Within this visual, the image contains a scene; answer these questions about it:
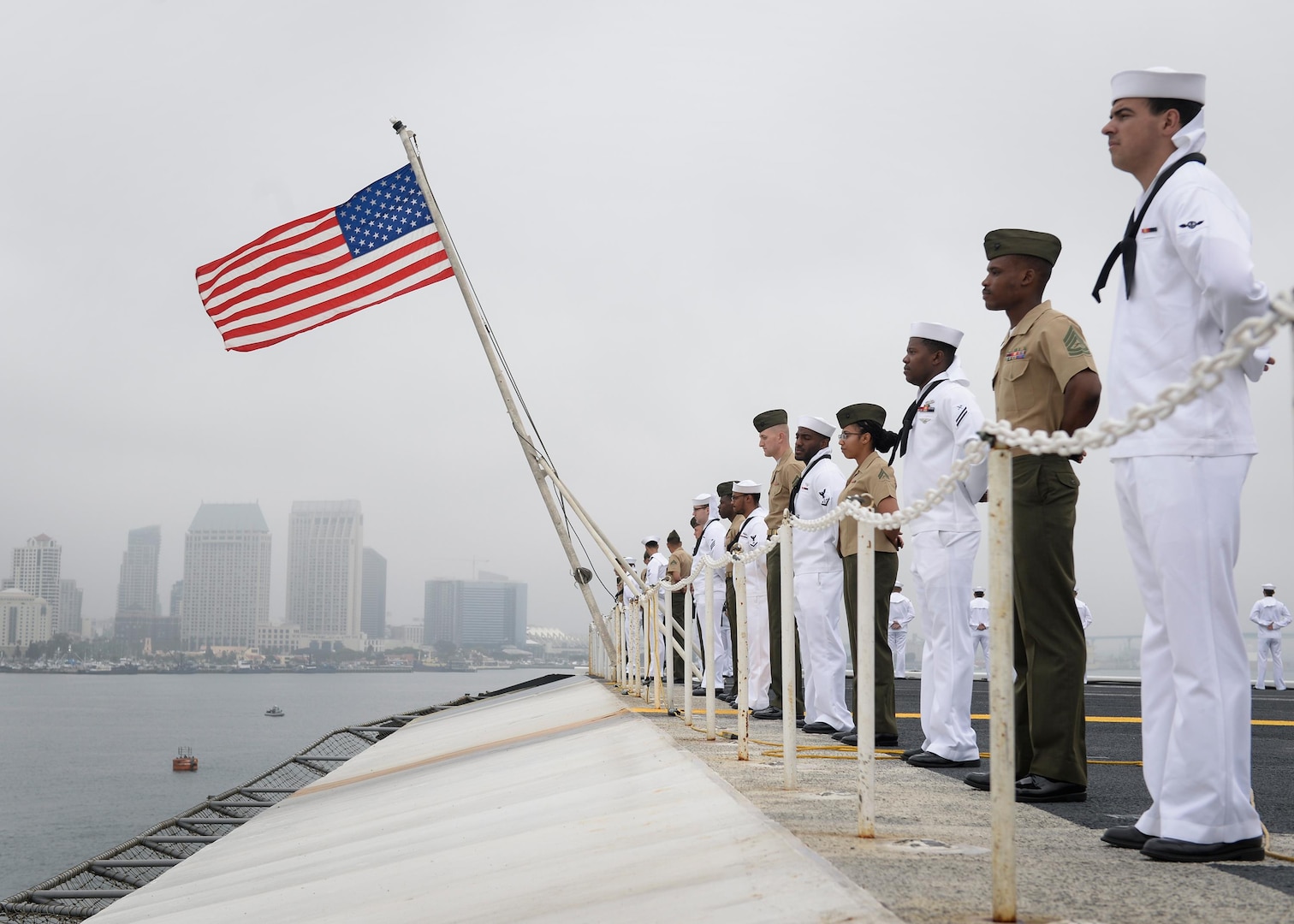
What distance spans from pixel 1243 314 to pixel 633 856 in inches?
93.3

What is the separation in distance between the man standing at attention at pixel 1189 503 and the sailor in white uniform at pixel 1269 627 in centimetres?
2177

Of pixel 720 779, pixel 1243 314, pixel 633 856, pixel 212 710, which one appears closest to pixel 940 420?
pixel 720 779

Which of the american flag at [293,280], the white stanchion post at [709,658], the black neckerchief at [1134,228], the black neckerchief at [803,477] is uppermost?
the american flag at [293,280]

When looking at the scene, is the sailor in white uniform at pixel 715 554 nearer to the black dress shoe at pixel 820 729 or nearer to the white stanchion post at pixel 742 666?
the black dress shoe at pixel 820 729

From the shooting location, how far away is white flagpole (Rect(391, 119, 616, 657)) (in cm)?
1269

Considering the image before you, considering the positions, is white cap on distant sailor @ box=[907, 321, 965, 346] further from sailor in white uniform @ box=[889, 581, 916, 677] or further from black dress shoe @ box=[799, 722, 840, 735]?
sailor in white uniform @ box=[889, 581, 916, 677]

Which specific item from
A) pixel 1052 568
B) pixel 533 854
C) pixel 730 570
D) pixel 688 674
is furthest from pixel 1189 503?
pixel 730 570

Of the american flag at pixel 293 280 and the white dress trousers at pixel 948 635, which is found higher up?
the american flag at pixel 293 280

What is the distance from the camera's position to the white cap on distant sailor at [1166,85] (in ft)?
11.3

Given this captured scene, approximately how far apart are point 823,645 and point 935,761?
2.22 m

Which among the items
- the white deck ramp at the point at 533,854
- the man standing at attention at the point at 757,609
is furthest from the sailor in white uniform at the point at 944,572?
the man standing at attention at the point at 757,609

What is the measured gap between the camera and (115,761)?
7731 cm

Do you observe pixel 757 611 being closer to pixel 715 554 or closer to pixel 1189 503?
pixel 715 554

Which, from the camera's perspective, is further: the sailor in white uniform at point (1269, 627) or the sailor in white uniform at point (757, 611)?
the sailor in white uniform at point (1269, 627)
